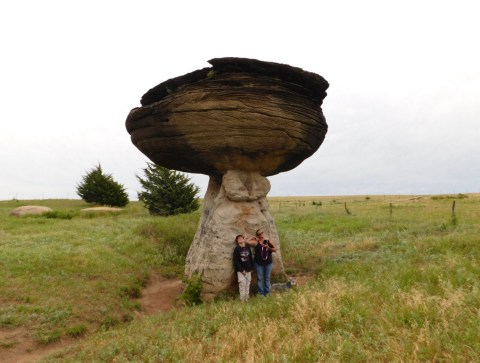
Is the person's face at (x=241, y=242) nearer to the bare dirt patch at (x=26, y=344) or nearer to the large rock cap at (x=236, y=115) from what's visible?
the large rock cap at (x=236, y=115)

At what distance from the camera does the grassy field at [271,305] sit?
5805mm

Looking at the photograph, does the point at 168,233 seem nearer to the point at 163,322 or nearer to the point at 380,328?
the point at 163,322

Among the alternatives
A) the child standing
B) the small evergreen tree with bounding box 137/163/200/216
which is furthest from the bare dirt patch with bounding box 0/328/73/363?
the small evergreen tree with bounding box 137/163/200/216

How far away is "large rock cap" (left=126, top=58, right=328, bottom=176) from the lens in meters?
11.7

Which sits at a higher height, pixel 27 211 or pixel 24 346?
pixel 27 211

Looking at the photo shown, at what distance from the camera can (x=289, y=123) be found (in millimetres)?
12258

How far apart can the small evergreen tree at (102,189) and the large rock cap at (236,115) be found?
29.9 meters

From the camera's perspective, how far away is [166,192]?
3291 centimetres

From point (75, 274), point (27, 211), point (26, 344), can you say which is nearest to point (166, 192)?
point (27, 211)

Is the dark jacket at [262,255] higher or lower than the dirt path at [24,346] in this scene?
higher

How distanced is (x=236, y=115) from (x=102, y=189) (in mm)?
33372

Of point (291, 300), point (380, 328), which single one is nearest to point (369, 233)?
point (291, 300)

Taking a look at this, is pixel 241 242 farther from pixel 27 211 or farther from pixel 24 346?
pixel 27 211

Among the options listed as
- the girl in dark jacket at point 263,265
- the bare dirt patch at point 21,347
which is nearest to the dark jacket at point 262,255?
the girl in dark jacket at point 263,265
